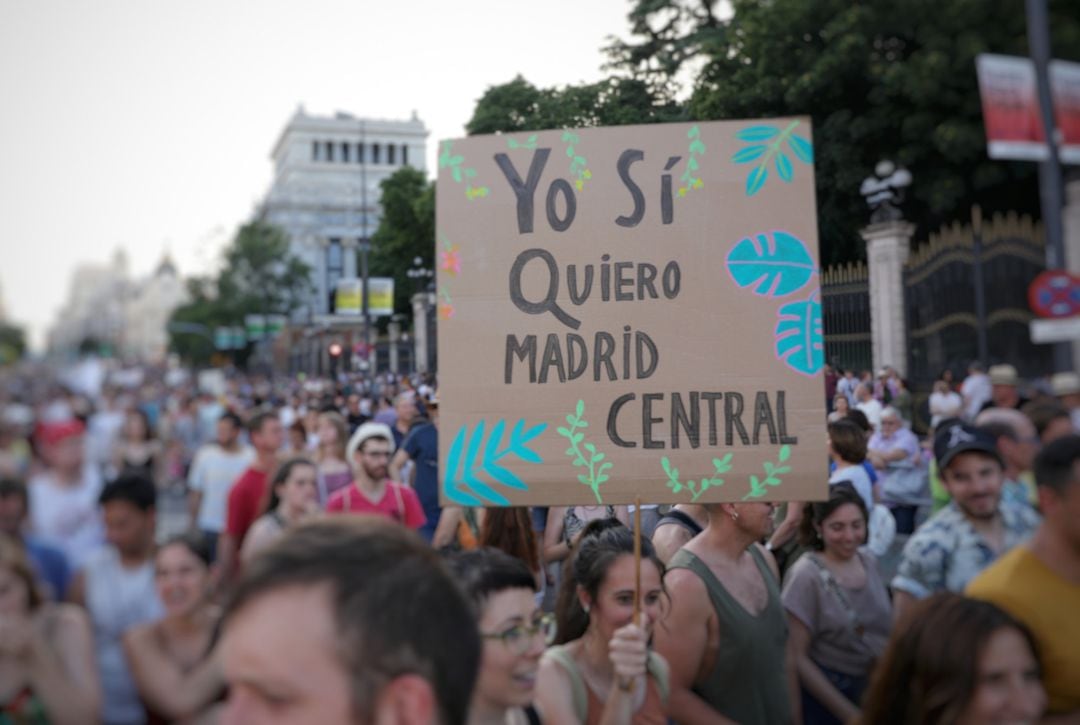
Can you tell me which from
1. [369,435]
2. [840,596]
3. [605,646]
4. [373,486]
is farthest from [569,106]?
[605,646]

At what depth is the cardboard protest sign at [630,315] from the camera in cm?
346

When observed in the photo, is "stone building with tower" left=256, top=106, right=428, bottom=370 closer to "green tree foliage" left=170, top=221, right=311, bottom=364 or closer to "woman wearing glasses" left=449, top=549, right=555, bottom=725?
"green tree foliage" left=170, top=221, right=311, bottom=364

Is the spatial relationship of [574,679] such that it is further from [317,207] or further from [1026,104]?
[317,207]

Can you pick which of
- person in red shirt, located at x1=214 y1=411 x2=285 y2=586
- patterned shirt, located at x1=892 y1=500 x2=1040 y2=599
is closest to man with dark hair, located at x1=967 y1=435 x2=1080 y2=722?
patterned shirt, located at x1=892 y1=500 x2=1040 y2=599

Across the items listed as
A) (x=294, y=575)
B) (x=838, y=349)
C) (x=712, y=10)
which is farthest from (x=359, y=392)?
(x=294, y=575)

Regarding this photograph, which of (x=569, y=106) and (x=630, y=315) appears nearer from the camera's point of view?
(x=630, y=315)

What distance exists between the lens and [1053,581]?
286 cm

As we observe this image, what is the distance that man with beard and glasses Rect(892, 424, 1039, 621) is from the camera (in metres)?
3.37

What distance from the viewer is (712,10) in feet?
49.8

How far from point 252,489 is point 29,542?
312 cm

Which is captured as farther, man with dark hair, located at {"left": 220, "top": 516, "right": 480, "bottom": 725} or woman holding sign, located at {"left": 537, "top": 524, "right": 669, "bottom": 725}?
woman holding sign, located at {"left": 537, "top": 524, "right": 669, "bottom": 725}

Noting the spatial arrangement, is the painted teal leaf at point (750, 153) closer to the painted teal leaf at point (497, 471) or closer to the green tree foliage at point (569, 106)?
the painted teal leaf at point (497, 471)

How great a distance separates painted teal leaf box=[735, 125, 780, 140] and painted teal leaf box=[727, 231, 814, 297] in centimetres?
32

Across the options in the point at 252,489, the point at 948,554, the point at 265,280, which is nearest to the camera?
the point at 948,554
